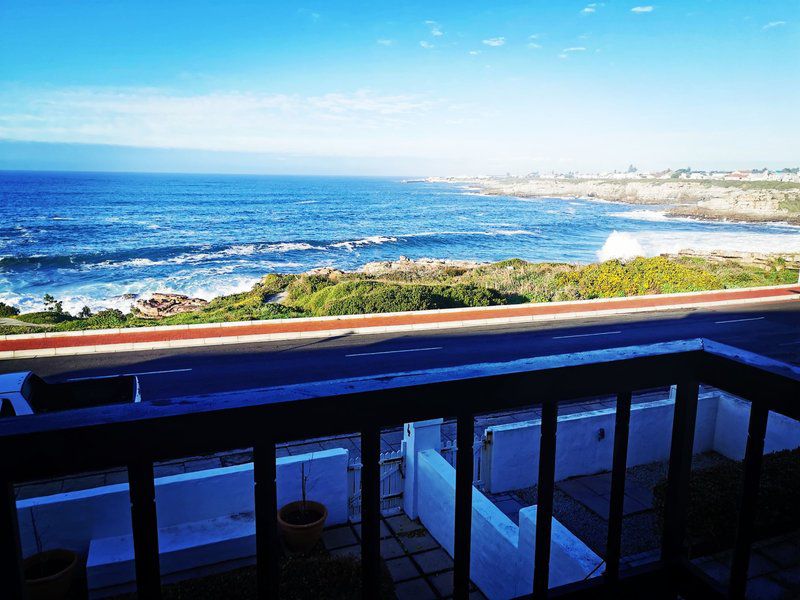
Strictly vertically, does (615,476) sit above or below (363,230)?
above

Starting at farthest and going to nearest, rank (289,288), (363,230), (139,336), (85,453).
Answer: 1. (363,230)
2. (289,288)
3. (139,336)
4. (85,453)

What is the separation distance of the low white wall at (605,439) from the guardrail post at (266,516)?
5681mm

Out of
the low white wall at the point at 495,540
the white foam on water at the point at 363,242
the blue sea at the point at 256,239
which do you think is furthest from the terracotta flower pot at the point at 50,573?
the white foam on water at the point at 363,242

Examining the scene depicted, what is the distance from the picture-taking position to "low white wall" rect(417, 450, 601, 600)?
163 inches

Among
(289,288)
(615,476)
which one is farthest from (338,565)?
(289,288)

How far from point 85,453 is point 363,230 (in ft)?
173

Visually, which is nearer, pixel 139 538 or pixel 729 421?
pixel 139 538

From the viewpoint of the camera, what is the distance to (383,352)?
43.0ft

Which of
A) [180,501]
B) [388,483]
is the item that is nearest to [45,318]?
[180,501]

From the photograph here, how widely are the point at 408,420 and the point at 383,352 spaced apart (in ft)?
39.5

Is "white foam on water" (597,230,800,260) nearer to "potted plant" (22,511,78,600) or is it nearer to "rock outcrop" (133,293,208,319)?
"rock outcrop" (133,293,208,319)

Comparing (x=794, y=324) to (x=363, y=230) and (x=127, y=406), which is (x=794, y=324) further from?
(x=363, y=230)

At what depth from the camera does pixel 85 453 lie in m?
0.92

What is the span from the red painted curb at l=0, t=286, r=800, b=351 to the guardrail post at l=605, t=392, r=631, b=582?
13743mm
